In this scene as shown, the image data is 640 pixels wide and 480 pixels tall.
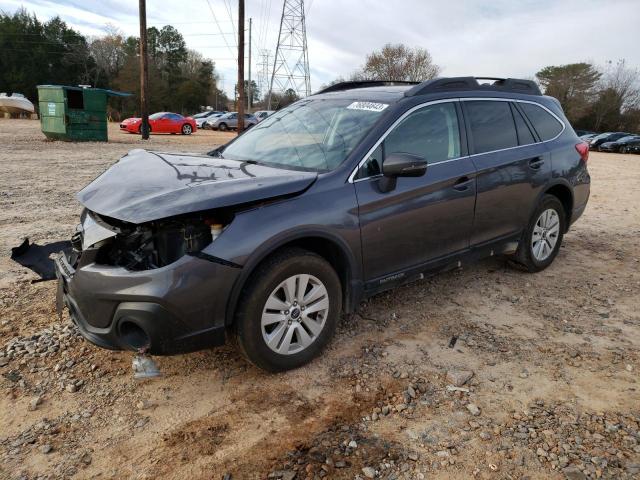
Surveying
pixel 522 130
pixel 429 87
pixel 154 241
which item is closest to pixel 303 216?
pixel 154 241

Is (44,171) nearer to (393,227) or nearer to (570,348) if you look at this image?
(393,227)

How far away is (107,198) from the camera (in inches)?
117

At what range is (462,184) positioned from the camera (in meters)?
3.97

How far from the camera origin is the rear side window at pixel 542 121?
4.86 meters

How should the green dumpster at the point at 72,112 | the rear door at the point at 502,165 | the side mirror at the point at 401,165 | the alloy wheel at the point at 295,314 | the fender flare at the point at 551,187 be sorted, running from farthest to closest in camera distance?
1. the green dumpster at the point at 72,112
2. the fender flare at the point at 551,187
3. the rear door at the point at 502,165
4. the side mirror at the point at 401,165
5. the alloy wheel at the point at 295,314

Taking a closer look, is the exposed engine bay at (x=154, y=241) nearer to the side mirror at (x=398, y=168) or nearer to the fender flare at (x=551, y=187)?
the side mirror at (x=398, y=168)

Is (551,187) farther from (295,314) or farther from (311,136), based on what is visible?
(295,314)

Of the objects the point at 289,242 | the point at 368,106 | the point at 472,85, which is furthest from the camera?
the point at 472,85

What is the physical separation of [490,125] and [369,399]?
2724 mm

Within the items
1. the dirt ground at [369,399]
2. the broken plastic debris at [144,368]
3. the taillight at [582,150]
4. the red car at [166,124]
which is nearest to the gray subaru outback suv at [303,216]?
the broken plastic debris at [144,368]

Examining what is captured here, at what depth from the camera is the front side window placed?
11.4ft

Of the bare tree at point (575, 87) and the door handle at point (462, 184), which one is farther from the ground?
the bare tree at point (575, 87)

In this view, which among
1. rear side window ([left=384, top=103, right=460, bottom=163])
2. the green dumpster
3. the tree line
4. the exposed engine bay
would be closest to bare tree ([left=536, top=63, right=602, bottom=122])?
the tree line

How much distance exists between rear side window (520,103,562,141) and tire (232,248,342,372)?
2.93 meters
